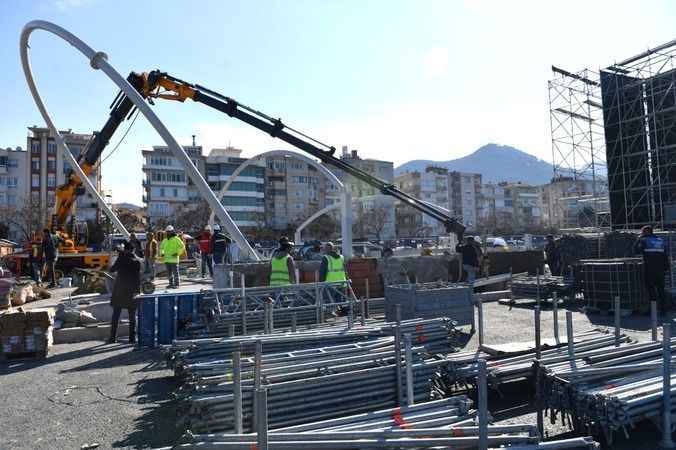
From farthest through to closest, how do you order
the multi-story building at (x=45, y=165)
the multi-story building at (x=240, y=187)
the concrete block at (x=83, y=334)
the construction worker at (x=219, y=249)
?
the multi-story building at (x=240, y=187)
the multi-story building at (x=45, y=165)
the construction worker at (x=219, y=249)
the concrete block at (x=83, y=334)

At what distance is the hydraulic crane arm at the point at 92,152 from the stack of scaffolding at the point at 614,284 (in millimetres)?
14934

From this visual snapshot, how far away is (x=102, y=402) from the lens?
5.95 meters

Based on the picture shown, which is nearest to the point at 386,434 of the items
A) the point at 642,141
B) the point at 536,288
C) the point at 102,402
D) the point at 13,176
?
the point at 102,402

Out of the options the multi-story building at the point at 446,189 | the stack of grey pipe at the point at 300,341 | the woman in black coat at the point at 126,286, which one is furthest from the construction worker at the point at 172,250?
the multi-story building at the point at 446,189

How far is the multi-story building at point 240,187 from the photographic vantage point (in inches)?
3226

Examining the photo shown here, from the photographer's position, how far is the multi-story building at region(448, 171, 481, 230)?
117438 mm

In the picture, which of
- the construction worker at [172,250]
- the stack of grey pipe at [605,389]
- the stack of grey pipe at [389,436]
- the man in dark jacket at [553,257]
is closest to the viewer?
the stack of grey pipe at [389,436]

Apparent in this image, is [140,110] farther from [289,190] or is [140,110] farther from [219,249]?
[289,190]

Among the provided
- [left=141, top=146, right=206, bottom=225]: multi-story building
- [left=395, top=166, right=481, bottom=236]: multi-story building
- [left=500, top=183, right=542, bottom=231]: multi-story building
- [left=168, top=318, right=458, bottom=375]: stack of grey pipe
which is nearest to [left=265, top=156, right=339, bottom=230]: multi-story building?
[left=141, top=146, right=206, bottom=225]: multi-story building

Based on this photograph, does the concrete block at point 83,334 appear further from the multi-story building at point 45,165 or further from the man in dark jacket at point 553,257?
the multi-story building at point 45,165

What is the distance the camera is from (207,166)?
8325 centimetres

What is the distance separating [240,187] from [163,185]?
1202 cm

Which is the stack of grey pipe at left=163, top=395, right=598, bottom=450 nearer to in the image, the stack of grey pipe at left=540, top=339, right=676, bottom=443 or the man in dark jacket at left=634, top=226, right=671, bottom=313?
the stack of grey pipe at left=540, top=339, right=676, bottom=443

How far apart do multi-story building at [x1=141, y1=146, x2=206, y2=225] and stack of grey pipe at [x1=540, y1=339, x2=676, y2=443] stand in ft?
247
